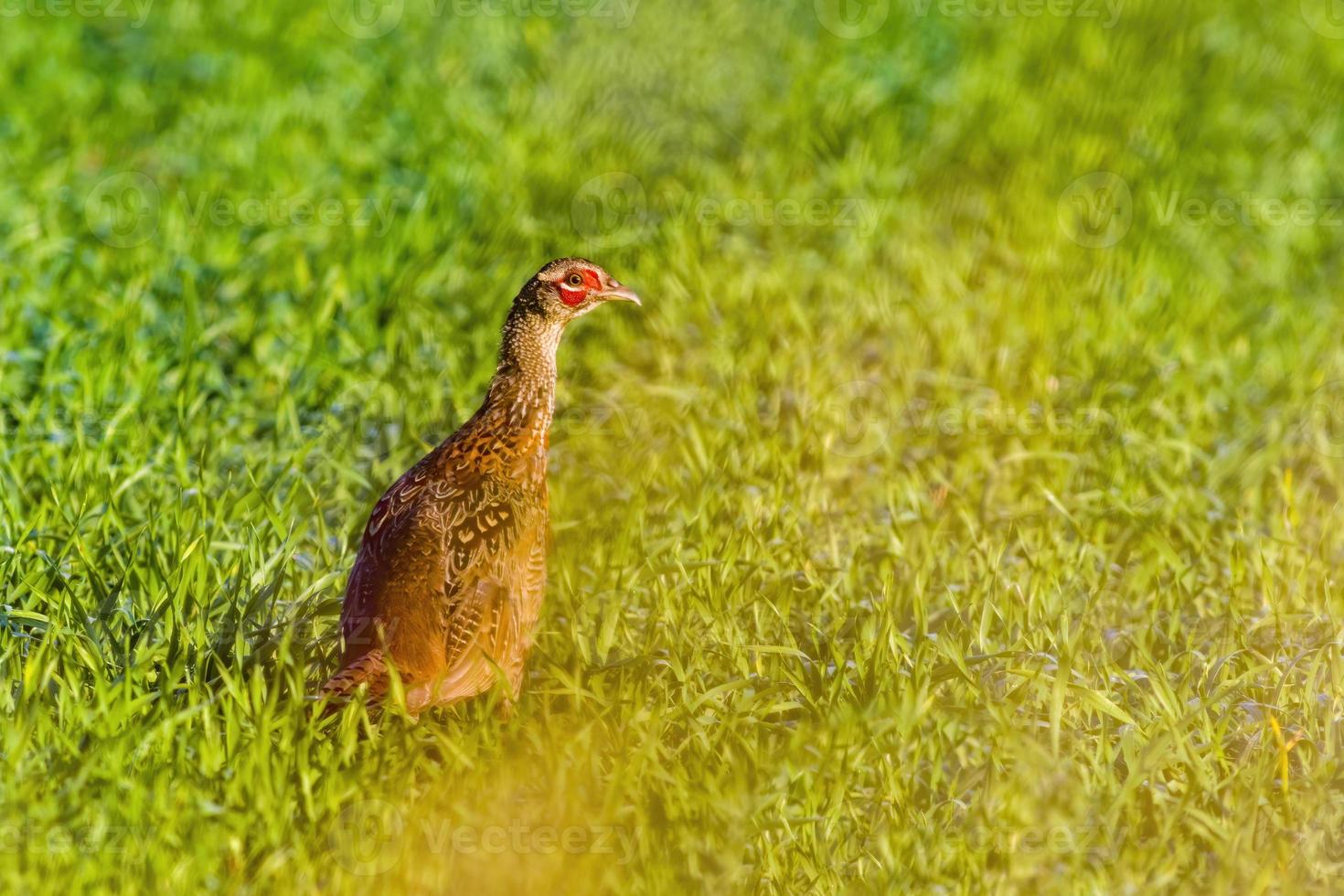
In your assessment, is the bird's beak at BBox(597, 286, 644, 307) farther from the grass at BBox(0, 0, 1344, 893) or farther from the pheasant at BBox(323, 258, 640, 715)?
the grass at BBox(0, 0, 1344, 893)

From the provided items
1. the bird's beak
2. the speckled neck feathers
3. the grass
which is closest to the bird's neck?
the speckled neck feathers

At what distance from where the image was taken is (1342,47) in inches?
451

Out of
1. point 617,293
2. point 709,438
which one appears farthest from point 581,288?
point 709,438

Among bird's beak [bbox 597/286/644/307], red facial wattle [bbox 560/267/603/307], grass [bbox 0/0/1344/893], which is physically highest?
red facial wattle [bbox 560/267/603/307]

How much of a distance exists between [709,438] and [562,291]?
1.58m

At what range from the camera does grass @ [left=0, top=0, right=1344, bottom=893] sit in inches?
167

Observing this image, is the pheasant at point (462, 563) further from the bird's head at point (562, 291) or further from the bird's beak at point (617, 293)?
the bird's beak at point (617, 293)

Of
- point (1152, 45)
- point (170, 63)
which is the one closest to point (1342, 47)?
point (1152, 45)

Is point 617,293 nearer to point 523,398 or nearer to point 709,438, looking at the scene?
point 523,398

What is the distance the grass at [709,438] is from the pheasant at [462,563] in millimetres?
130

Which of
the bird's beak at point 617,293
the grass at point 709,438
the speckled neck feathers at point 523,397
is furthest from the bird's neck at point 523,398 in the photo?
the grass at point 709,438

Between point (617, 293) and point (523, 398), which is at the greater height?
point (617, 293)

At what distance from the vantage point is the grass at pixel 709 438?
4.25m

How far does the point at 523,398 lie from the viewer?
16.1ft
